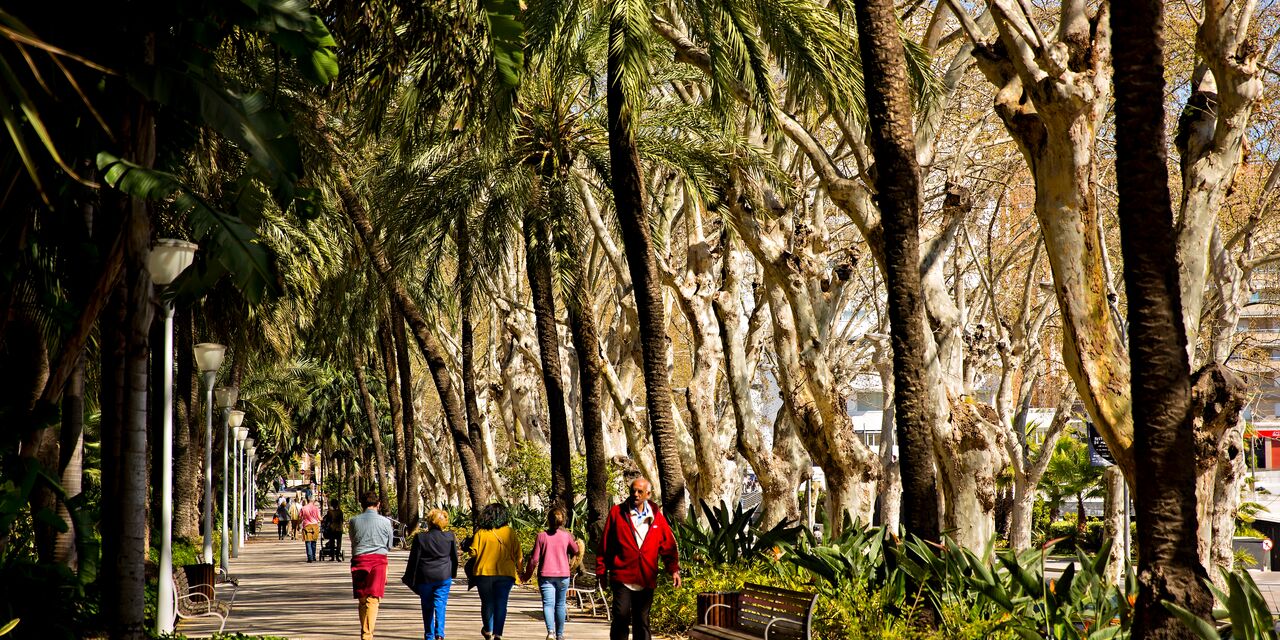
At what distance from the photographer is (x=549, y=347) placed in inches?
846

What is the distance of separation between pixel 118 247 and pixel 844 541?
23.0 feet

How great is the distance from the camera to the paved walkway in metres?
14.5

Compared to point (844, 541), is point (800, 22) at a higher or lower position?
higher

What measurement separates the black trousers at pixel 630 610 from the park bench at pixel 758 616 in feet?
2.45

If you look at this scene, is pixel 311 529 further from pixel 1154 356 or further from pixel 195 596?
pixel 1154 356

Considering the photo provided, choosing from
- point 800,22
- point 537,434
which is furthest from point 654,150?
point 537,434

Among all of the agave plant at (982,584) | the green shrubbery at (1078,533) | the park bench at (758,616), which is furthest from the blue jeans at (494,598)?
the green shrubbery at (1078,533)

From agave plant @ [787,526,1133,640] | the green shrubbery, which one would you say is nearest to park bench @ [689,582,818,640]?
agave plant @ [787,526,1133,640]

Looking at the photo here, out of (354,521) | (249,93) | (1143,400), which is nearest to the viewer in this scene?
(1143,400)

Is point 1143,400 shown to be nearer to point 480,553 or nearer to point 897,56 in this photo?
point 897,56

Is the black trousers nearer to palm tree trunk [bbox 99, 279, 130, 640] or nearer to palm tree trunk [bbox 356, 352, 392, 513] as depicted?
palm tree trunk [bbox 99, 279, 130, 640]

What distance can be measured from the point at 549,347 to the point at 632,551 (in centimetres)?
1128

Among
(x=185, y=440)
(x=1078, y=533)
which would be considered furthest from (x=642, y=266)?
(x=1078, y=533)

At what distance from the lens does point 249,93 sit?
8.02m
